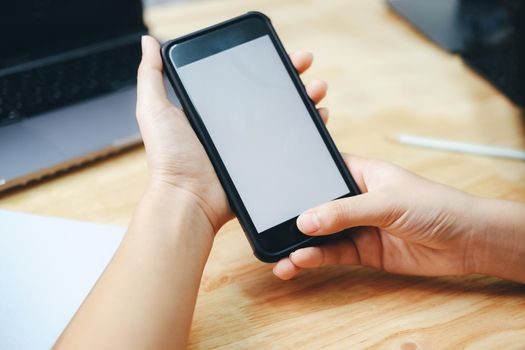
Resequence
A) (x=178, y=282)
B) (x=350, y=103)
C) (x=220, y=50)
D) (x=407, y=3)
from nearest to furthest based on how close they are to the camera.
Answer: (x=178, y=282)
(x=220, y=50)
(x=350, y=103)
(x=407, y=3)

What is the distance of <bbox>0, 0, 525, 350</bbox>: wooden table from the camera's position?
433 millimetres

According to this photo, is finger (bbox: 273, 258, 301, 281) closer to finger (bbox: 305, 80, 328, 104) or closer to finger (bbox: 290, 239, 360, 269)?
finger (bbox: 290, 239, 360, 269)

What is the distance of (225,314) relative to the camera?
0.45 m

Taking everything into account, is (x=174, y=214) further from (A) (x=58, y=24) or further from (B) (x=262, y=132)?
(A) (x=58, y=24)

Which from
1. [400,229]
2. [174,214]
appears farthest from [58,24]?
[400,229]

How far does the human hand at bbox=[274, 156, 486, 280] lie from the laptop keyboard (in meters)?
0.40

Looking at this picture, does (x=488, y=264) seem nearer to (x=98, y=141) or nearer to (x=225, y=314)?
(x=225, y=314)

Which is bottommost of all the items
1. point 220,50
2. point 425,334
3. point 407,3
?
point 425,334

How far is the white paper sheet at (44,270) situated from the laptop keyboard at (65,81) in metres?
0.18

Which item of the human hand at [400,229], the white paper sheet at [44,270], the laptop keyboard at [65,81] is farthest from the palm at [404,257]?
the laptop keyboard at [65,81]

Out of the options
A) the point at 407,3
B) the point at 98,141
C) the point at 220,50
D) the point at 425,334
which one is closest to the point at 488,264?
the point at 425,334

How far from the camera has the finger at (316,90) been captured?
59 centimetres

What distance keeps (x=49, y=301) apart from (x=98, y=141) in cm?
22

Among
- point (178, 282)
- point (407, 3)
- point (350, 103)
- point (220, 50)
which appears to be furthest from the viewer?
point (407, 3)
